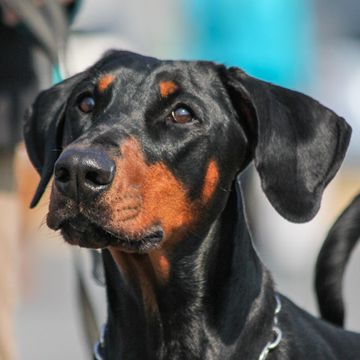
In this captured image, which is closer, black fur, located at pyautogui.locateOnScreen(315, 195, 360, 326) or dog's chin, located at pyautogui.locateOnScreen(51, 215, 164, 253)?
dog's chin, located at pyautogui.locateOnScreen(51, 215, 164, 253)

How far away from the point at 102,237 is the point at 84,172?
0.26 m

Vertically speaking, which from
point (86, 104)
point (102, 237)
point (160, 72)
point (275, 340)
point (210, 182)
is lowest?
point (275, 340)

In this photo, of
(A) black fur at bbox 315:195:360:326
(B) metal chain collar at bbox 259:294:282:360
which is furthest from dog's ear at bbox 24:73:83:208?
(A) black fur at bbox 315:195:360:326

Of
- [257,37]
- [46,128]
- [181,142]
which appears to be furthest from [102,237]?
[257,37]

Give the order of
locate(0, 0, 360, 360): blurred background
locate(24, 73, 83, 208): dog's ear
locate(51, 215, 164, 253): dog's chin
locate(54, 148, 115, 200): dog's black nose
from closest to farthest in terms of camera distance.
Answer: locate(54, 148, 115, 200): dog's black nose
locate(51, 215, 164, 253): dog's chin
locate(24, 73, 83, 208): dog's ear
locate(0, 0, 360, 360): blurred background

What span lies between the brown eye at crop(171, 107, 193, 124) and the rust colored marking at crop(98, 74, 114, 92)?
266 millimetres

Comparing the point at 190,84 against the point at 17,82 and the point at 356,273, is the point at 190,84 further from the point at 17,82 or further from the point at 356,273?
the point at 356,273

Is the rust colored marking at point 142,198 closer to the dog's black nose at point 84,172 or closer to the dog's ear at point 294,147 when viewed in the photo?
the dog's black nose at point 84,172

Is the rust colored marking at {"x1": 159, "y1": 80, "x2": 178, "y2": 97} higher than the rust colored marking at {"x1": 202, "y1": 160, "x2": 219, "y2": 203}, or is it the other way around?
the rust colored marking at {"x1": 159, "y1": 80, "x2": 178, "y2": 97}

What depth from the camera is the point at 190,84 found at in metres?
4.05

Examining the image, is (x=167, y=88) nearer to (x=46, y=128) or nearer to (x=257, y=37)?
(x=46, y=128)

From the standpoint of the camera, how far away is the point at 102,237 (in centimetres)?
371

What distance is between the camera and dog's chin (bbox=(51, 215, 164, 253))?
144 inches

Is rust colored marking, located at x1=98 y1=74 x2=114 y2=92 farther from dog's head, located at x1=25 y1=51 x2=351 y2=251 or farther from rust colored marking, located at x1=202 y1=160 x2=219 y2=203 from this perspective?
rust colored marking, located at x1=202 y1=160 x2=219 y2=203
